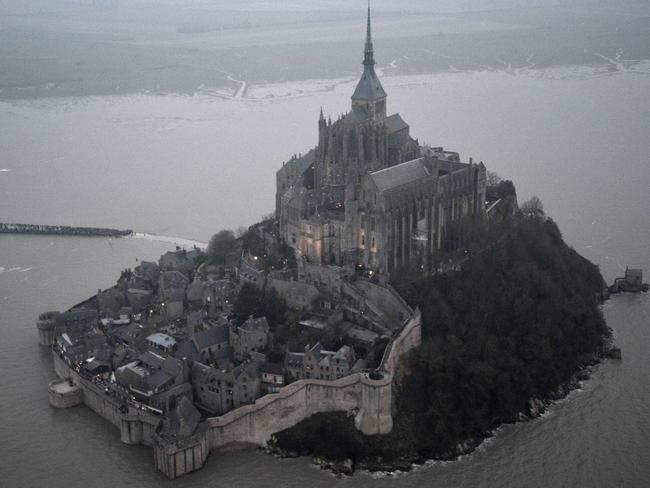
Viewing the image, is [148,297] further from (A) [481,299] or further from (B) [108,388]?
(A) [481,299]

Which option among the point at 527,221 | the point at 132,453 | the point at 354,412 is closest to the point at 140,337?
the point at 132,453

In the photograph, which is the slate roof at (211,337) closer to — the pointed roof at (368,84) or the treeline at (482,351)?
the treeline at (482,351)

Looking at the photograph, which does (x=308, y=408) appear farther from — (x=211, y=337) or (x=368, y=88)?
(x=368, y=88)

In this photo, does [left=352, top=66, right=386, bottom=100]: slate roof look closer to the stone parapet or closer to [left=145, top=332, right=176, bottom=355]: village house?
[left=145, top=332, right=176, bottom=355]: village house

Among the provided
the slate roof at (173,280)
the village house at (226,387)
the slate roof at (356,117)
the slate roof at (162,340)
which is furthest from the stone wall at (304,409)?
the slate roof at (356,117)

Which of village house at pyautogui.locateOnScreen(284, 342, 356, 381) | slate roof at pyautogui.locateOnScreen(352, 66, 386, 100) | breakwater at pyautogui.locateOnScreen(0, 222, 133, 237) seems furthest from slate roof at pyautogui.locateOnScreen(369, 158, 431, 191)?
breakwater at pyautogui.locateOnScreen(0, 222, 133, 237)

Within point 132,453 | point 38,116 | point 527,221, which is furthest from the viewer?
point 38,116
